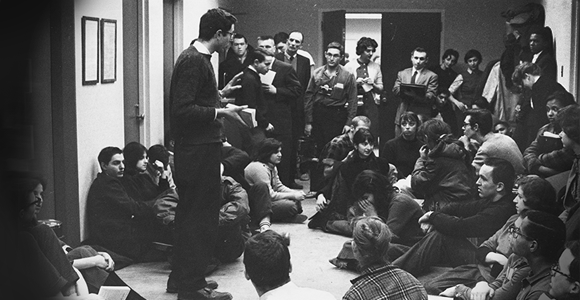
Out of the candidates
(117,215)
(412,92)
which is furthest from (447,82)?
(117,215)

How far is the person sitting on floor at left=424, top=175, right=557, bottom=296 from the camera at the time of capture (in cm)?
Result: 423

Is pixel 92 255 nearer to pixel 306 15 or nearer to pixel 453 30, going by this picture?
pixel 306 15

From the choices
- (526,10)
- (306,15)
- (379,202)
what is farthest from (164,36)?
(526,10)

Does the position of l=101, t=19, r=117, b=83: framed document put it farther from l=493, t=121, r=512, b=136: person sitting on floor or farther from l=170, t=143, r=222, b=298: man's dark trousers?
l=493, t=121, r=512, b=136: person sitting on floor

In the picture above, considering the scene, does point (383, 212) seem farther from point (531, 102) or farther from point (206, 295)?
point (206, 295)

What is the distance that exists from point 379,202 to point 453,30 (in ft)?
3.72

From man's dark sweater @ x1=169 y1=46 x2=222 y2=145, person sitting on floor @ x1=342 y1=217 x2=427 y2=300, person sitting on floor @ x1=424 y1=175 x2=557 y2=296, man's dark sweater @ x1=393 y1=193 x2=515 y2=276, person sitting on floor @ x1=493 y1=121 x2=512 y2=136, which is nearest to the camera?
person sitting on floor @ x1=342 y1=217 x2=427 y2=300

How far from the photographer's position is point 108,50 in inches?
184

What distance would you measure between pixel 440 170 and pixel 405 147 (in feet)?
0.85

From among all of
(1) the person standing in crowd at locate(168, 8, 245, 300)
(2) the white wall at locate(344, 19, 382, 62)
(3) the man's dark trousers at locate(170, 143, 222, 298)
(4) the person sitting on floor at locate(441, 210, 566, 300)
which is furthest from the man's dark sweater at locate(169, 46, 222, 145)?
(4) the person sitting on floor at locate(441, 210, 566, 300)

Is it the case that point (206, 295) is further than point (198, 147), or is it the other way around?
point (206, 295)

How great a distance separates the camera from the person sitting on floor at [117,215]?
4629 mm

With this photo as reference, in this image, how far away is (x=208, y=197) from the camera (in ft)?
14.4

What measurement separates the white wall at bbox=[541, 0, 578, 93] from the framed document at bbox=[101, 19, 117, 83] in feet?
8.41
